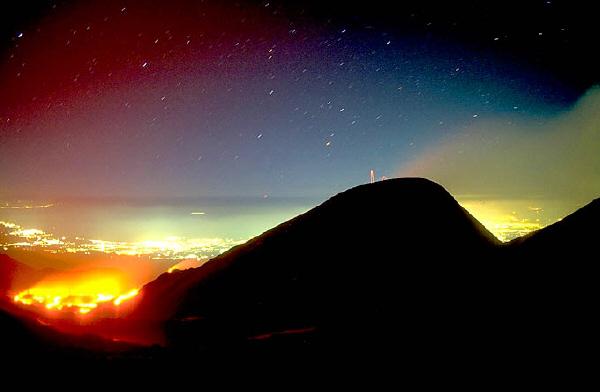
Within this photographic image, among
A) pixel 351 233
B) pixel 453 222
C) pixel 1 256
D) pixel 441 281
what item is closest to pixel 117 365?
pixel 441 281

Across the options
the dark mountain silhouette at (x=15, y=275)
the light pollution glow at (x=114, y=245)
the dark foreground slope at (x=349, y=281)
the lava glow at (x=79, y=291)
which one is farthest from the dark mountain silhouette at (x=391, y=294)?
the light pollution glow at (x=114, y=245)

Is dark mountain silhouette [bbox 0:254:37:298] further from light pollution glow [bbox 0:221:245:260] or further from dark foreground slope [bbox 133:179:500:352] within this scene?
light pollution glow [bbox 0:221:245:260]

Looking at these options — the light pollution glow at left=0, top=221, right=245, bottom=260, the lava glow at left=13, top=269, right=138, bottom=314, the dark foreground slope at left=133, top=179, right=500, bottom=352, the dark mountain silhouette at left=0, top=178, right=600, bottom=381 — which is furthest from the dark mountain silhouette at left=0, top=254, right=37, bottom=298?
the light pollution glow at left=0, top=221, right=245, bottom=260

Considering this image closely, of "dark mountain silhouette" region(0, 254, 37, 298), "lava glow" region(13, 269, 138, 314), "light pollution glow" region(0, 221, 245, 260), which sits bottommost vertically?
"lava glow" region(13, 269, 138, 314)

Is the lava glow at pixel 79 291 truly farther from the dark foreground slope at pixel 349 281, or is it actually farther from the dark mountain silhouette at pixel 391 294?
the dark foreground slope at pixel 349 281

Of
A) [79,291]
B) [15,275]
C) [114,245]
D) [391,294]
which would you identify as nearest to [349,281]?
[391,294]

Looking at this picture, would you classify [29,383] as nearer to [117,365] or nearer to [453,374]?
[117,365]
